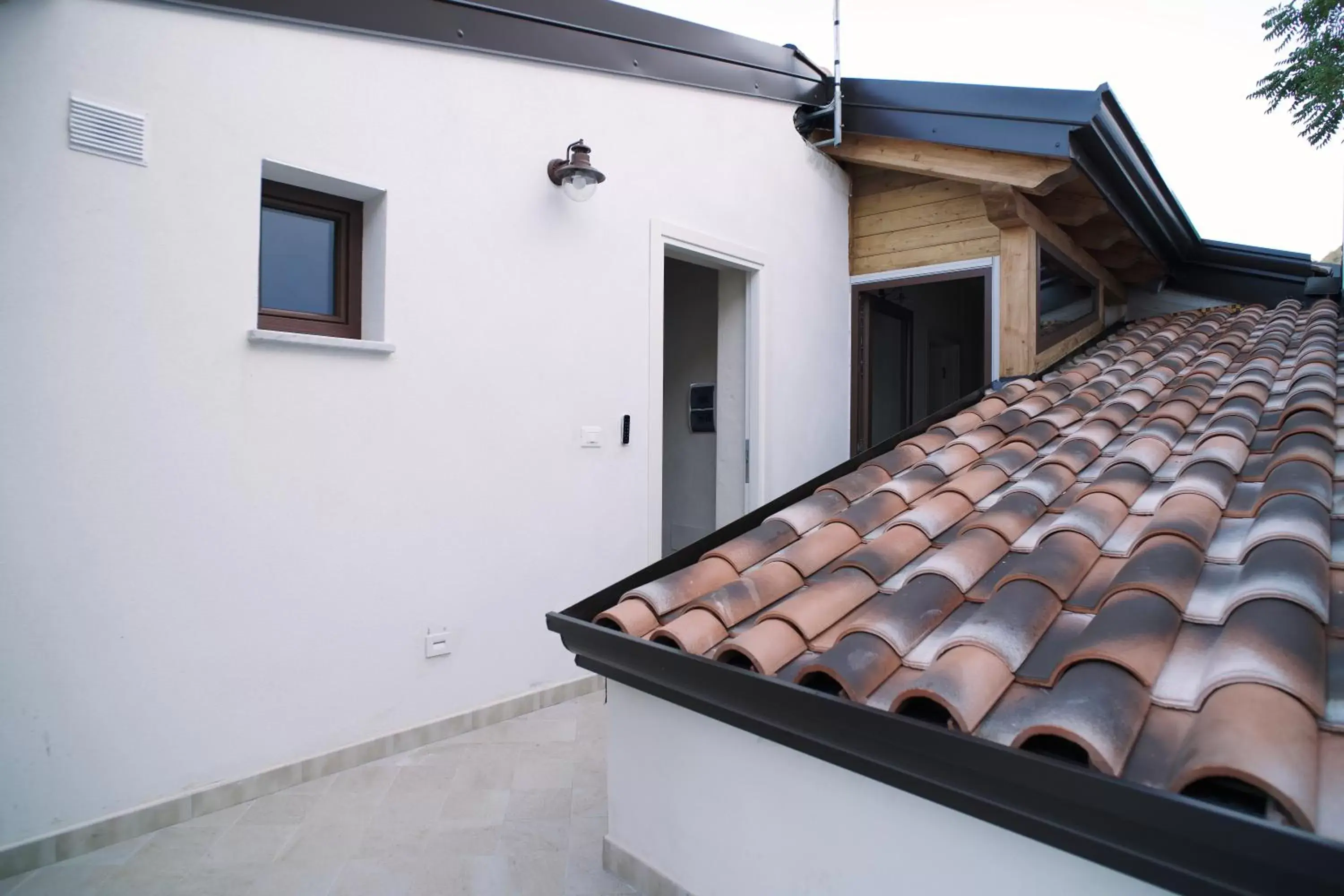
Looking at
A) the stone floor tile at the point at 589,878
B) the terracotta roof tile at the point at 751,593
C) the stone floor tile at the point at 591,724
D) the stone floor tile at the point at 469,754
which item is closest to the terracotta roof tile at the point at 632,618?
the terracotta roof tile at the point at 751,593

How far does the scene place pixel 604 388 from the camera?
4.09 meters

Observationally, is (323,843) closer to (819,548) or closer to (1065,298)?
(819,548)

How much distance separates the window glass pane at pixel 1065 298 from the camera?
5.96 meters

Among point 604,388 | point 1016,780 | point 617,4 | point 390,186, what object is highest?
point 617,4

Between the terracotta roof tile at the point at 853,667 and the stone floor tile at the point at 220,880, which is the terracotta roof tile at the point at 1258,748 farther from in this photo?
the stone floor tile at the point at 220,880

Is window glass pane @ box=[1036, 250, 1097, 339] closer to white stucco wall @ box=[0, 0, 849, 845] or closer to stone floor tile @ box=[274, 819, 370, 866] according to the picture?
white stucco wall @ box=[0, 0, 849, 845]

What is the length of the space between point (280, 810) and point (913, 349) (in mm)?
6598

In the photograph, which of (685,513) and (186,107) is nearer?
(186,107)

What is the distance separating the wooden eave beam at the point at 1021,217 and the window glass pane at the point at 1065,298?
26 centimetres

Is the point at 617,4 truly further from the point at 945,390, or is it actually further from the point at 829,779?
the point at 945,390

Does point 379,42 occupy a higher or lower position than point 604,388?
higher

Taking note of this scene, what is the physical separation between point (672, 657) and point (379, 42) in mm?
3041

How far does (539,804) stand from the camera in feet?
9.27

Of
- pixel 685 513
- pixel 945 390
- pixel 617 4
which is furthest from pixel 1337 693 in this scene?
pixel 945 390
